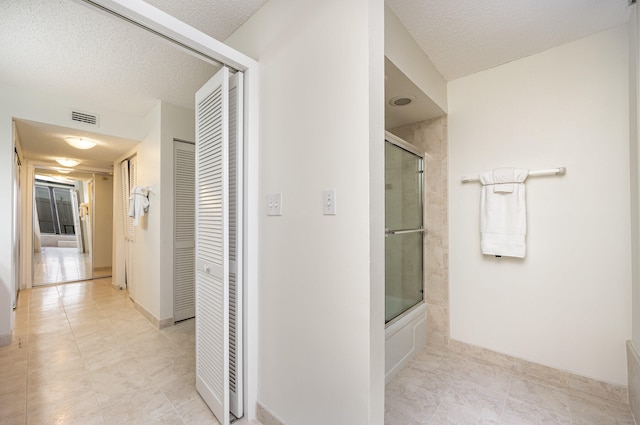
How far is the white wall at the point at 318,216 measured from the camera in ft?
3.63

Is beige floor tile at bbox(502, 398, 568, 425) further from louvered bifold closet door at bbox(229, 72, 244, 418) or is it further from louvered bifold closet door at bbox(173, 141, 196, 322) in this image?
louvered bifold closet door at bbox(173, 141, 196, 322)

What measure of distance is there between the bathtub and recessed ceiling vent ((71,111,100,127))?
139 inches

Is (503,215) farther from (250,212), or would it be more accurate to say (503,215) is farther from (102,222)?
(102,222)

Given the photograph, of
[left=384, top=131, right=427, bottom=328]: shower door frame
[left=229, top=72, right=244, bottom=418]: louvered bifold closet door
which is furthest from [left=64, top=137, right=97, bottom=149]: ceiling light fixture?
[left=384, top=131, right=427, bottom=328]: shower door frame

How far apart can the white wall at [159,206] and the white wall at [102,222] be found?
3.17 m

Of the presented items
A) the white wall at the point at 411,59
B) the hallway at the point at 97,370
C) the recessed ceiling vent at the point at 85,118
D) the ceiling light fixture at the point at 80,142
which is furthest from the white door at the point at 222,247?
the ceiling light fixture at the point at 80,142

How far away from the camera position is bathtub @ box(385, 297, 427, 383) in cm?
197

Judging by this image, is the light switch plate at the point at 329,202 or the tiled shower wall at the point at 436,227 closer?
the light switch plate at the point at 329,202

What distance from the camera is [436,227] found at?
8.27ft

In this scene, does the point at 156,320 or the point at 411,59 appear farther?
the point at 156,320

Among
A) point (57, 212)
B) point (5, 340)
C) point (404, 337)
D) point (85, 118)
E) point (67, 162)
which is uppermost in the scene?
point (85, 118)

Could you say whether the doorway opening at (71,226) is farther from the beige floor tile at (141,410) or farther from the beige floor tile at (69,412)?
the beige floor tile at (141,410)

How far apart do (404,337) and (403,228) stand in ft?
2.89

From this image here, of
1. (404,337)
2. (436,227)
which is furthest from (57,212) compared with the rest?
(436,227)
